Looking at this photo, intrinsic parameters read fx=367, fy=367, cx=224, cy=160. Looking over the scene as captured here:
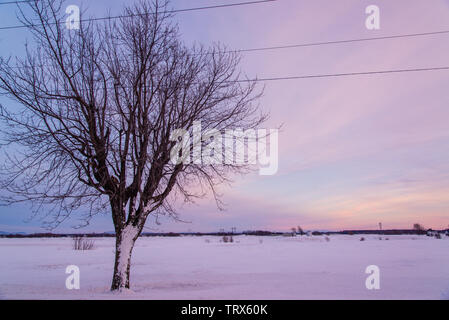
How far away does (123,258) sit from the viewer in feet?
35.8

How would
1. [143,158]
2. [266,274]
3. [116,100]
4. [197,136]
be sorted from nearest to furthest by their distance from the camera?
[143,158] → [116,100] → [197,136] → [266,274]

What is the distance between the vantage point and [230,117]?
12375 millimetres

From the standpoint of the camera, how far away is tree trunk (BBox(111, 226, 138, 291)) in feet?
35.6

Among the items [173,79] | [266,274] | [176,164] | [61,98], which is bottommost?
[266,274]

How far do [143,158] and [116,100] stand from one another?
7.15 feet

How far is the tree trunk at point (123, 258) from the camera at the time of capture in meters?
10.8

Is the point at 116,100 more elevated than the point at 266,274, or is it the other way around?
the point at 116,100

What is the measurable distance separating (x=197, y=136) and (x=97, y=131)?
10.6 ft

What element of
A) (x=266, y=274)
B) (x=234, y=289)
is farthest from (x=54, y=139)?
(x=266, y=274)

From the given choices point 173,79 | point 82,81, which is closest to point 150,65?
point 173,79

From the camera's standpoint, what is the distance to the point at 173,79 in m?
12.0
